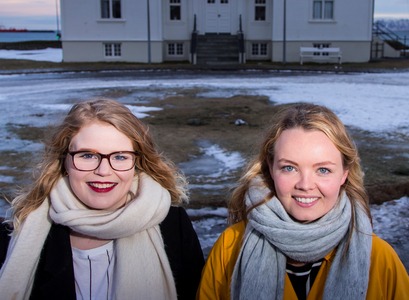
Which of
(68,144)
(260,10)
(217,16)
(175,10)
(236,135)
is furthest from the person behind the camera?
(260,10)

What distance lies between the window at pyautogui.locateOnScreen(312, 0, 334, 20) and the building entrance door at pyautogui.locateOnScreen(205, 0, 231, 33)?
433cm

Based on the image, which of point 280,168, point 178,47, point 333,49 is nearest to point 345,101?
point 280,168

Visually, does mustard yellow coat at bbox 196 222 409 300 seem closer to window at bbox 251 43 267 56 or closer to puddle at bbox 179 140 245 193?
puddle at bbox 179 140 245 193

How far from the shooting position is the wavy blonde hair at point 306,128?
2477 millimetres

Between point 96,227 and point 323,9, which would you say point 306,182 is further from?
point 323,9

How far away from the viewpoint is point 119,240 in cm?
260

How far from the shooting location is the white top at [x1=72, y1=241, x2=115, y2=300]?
8.45ft

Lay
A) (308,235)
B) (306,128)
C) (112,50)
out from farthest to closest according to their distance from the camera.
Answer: (112,50) → (306,128) → (308,235)

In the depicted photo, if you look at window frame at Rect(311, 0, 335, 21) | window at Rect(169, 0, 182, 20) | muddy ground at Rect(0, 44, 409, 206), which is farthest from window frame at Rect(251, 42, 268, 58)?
muddy ground at Rect(0, 44, 409, 206)

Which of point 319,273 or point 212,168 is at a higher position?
point 319,273

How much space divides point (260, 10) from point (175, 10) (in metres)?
4.33

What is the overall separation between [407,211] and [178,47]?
2497 centimetres

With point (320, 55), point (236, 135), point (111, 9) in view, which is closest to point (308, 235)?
point (236, 135)

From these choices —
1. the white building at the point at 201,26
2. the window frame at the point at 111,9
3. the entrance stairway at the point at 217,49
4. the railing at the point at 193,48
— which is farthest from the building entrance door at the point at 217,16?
the window frame at the point at 111,9
